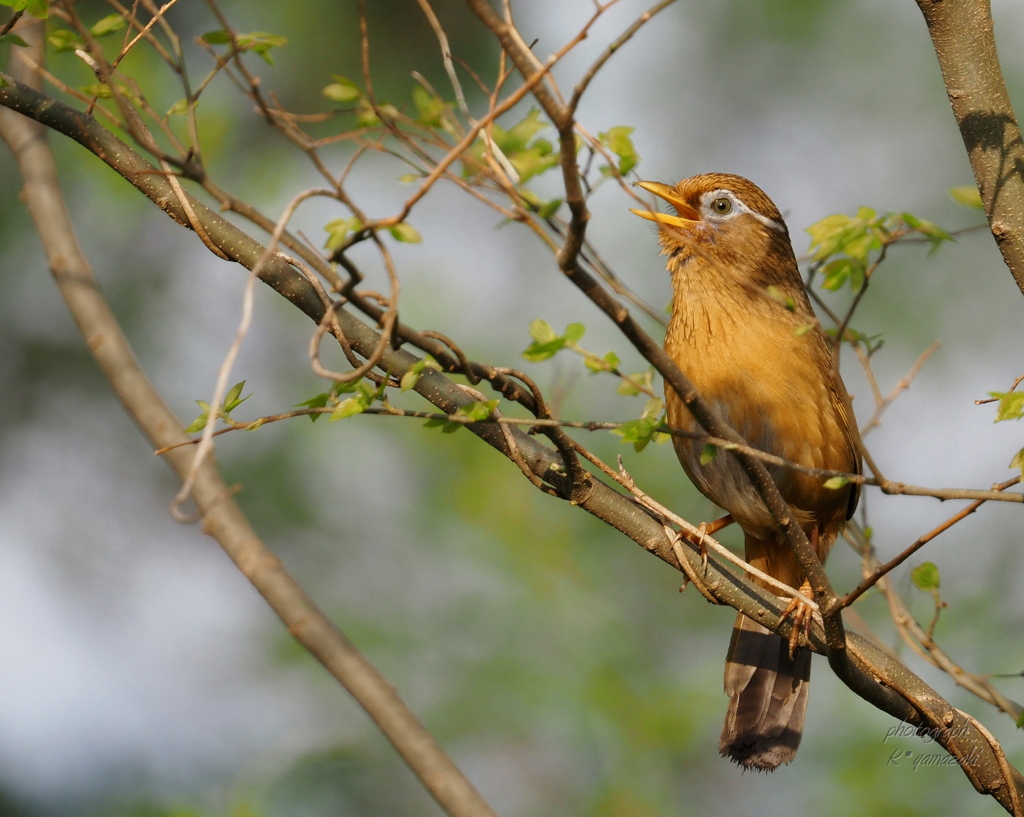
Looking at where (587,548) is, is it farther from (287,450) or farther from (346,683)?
(346,683)

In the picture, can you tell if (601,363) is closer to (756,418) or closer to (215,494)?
(215,494)

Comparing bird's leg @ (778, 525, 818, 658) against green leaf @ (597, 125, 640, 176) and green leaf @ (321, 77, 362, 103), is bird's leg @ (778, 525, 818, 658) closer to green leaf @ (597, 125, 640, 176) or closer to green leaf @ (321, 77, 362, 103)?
green leaf @ (597, 125, 640, 176)

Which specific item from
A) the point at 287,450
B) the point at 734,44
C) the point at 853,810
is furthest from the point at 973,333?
the point at 287,450

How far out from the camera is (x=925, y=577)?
276 cm

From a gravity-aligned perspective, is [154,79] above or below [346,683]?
above

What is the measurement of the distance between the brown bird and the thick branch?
2.90 feet

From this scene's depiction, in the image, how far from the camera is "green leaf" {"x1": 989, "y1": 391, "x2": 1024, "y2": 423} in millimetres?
1893

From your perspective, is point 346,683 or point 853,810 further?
point 853,810

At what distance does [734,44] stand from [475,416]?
28.1 feet

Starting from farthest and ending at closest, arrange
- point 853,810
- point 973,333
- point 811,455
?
point 973,333
point 853,810
point 811,455

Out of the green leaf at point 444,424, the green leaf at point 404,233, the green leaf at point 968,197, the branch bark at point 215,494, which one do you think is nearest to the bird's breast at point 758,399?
the green leaf at point 968,197

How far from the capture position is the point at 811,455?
11.0ft

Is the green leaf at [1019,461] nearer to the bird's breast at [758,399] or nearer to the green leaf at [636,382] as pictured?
the green leaf at [636,382]

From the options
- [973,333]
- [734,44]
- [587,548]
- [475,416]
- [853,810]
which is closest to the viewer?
[475,416]
